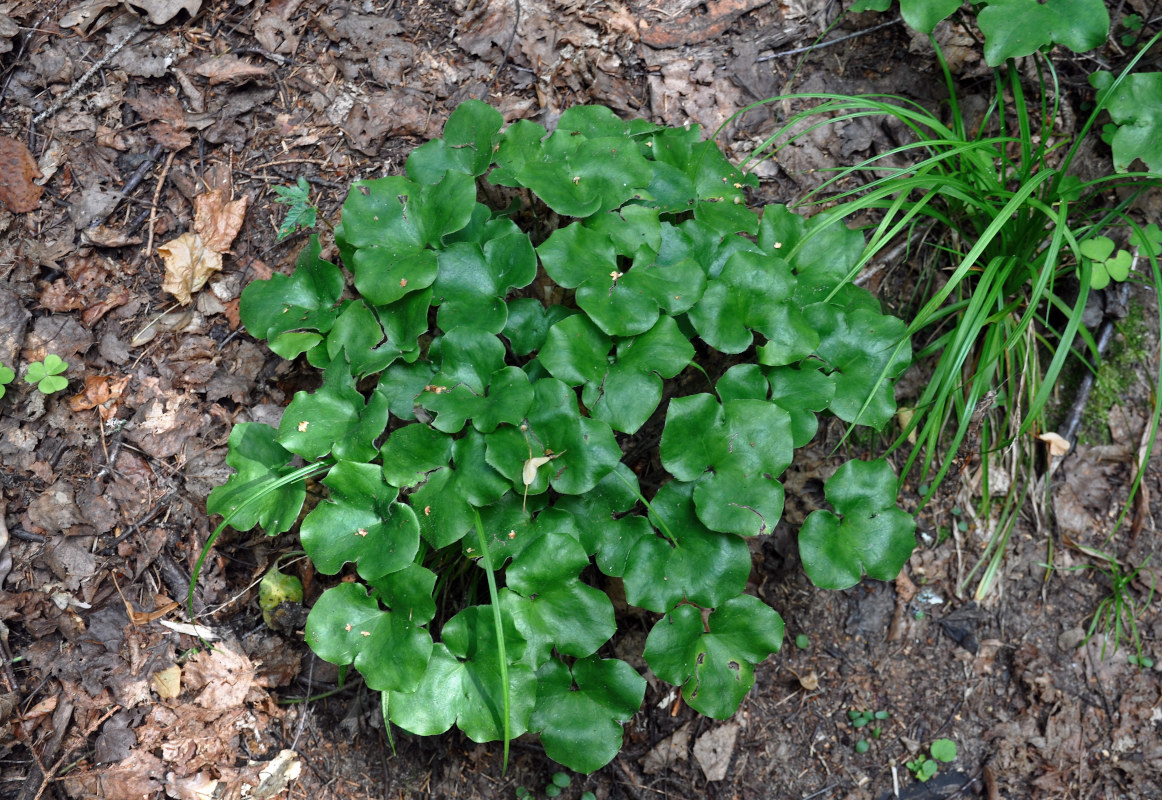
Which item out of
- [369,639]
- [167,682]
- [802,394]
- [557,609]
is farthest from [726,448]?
[167,682]

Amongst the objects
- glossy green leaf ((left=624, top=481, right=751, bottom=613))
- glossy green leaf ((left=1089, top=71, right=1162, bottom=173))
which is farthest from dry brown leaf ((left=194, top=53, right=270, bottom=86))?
glossy green leaf ((left=1089, top=71, right=1162, bottom=173))

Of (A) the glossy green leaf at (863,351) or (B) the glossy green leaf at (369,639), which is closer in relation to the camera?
A: (B) the glossy green leaf at (369,639)

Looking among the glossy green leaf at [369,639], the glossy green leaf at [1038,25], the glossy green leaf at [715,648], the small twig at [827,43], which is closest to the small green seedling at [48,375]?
the glossy green leaf at [369,639]

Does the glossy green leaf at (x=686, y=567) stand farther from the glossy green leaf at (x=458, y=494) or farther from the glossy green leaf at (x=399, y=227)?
the glossy green leaf at (x=399, y=227)

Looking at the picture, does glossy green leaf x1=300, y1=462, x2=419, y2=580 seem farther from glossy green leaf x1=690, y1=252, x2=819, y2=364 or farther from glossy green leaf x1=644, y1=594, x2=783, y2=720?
glossy green leaf x1=690, y1=252, x2=819, y2=364

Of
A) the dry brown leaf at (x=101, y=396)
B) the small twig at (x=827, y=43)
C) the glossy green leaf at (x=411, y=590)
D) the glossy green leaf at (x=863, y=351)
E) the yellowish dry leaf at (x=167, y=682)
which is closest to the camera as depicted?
the glossy green leaf at (x=411, y=590)

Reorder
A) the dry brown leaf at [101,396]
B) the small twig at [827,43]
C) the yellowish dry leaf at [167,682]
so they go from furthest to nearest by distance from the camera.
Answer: the small twig at [827,43] < the dry brown leaf at [101,396] < the yellowish dry leaf at [167,682]
